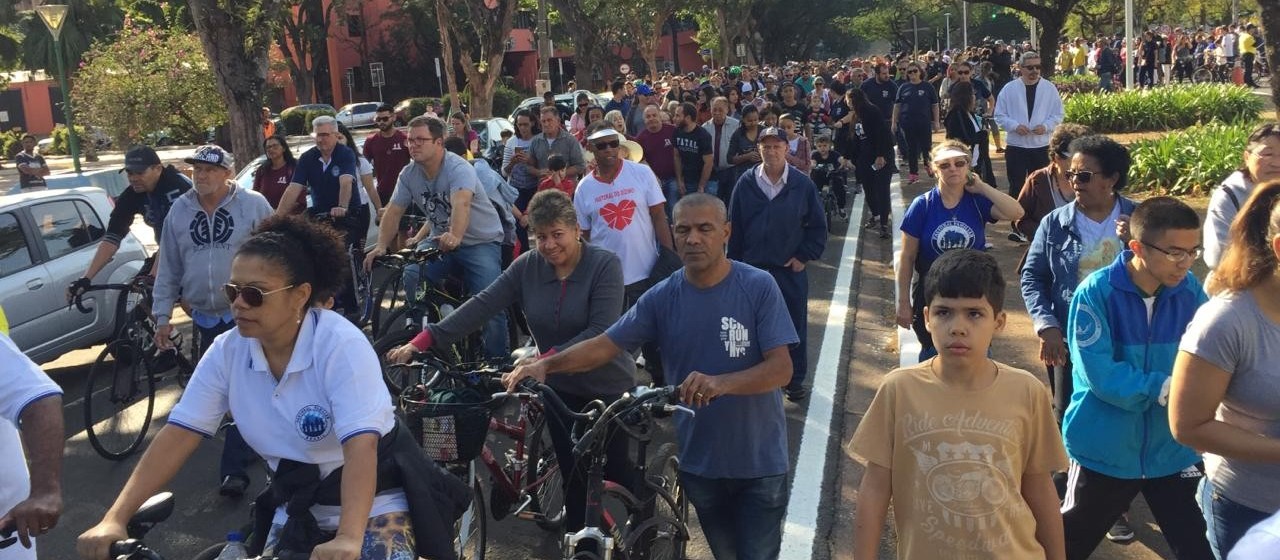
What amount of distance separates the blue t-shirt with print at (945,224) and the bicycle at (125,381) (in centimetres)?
442

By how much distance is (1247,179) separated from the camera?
18.4 feet

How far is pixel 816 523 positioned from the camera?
230 inches

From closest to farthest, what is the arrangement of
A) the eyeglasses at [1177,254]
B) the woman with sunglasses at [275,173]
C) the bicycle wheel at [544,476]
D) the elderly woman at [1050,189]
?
the eyeglasses at [1177,254]
the bicycle wheel at [544,476]
the elderly woman at [1050,189]
the woman with sunglasses at [275,173]

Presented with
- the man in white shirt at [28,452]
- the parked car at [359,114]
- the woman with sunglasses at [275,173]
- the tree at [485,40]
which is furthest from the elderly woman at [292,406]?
the parked car at [359,114]

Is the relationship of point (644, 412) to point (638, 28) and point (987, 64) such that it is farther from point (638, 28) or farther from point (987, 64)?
point (638, 28)

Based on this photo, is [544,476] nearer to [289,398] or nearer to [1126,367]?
[289,398]

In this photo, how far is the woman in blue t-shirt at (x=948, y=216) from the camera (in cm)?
645

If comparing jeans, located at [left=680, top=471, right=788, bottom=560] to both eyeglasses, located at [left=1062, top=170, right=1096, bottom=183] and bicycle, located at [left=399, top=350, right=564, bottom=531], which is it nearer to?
bicycle, located at [left=399, top=350, right=564, bottom=531]

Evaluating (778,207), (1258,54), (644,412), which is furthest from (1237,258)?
(1258,54)

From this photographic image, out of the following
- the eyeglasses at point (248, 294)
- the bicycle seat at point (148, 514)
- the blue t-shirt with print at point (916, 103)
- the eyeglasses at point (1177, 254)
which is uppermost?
the blue t-shirt with print at point (916, 103)

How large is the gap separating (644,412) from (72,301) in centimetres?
558

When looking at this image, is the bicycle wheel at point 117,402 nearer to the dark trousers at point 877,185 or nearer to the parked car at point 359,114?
the dark trousers at point 877,185

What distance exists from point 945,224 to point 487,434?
3.04 meters

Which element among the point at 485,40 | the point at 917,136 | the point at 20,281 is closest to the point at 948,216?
the point at 20,281
